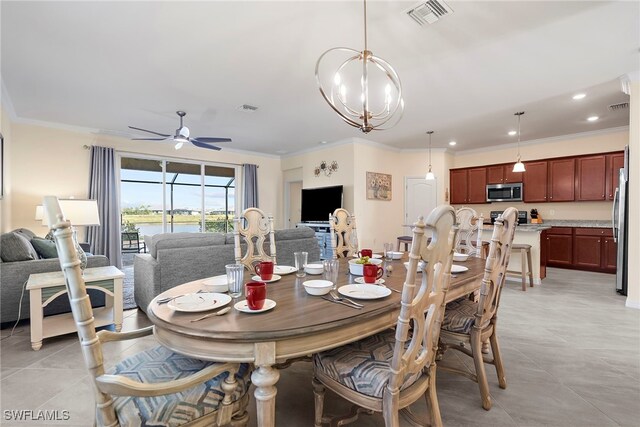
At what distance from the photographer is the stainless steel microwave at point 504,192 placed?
6.32 meters

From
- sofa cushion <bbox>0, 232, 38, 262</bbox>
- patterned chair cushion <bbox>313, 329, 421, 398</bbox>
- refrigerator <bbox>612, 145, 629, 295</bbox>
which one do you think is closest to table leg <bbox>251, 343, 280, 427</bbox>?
patterned chair cushion <bbox>313, 329, 421, 398</bbox>

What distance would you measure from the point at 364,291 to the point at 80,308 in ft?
3.79

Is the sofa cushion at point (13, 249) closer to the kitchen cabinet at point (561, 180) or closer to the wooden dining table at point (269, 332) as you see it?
the wooden dining table at point (269, 332)

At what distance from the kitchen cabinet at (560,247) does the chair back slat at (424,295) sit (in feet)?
19.9

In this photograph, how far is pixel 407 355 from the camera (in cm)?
114

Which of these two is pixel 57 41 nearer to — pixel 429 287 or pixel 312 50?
pixel 312 50

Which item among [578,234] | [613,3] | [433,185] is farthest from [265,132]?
[578,234]

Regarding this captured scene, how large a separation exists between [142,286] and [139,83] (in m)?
2.34

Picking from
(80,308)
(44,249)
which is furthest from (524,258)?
(44,249)

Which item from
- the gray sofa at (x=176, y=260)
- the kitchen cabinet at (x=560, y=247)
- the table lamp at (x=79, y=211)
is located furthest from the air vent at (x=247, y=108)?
the kitchen cabinet at (x=560, y=247)

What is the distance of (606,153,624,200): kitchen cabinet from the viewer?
5.23 metres

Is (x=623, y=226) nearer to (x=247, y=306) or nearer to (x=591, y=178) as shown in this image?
(x=591, y=178)

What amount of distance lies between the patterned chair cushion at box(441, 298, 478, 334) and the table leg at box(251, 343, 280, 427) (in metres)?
1.22

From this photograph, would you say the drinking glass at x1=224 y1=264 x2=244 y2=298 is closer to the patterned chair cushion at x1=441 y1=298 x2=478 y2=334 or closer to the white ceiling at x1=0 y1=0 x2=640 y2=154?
the patterned chair cushion at x1=441 y1=298 x2=478 y2=334
